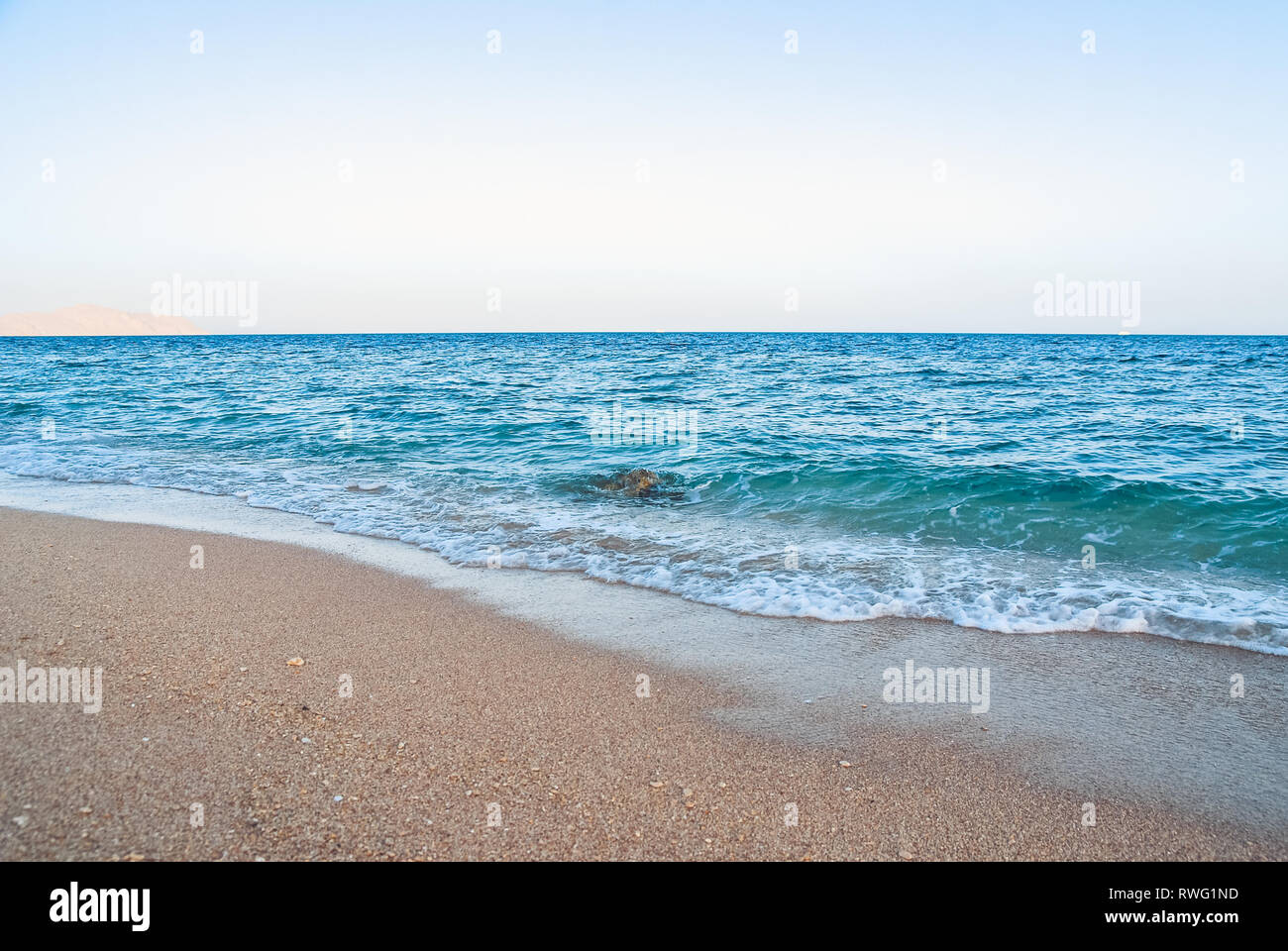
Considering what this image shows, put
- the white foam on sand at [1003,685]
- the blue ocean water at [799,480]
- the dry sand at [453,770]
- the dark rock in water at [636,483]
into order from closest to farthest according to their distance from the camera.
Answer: the dry sand at [453,770]
the white foam on sand at [1003,685]
the blue ocean water at [799,480]
the dark rock in water at [636,483]

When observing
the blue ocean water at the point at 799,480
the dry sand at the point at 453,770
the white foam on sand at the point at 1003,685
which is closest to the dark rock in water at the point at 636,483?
the blue ocean water at the point at 799,480

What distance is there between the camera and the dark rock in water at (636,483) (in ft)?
Answer: 35.2

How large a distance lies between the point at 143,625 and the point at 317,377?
26.2 metres

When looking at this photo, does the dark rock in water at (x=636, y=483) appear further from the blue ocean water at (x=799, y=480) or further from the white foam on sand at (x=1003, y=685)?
the white foam on sand at (x=1003, y=685)

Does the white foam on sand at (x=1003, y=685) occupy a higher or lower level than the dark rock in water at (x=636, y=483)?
lower

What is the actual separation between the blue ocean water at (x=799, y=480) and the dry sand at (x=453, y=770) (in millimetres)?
2299

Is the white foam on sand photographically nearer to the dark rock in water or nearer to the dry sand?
the dry sand

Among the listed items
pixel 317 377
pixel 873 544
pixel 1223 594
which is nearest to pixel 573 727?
pixel 873 544

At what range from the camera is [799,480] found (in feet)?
36.7

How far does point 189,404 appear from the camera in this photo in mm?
21047

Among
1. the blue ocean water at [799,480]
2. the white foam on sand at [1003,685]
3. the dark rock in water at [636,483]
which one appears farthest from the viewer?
the dark rock in water at [636,483]

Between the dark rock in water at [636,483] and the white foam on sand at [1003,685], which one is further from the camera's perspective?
the dark rock in water at [636,483]

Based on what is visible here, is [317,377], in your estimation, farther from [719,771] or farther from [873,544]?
[719,771]

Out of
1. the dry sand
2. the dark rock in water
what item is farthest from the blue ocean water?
the dry sand
